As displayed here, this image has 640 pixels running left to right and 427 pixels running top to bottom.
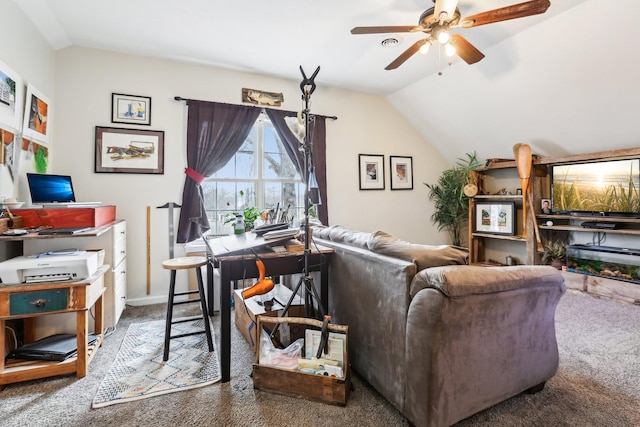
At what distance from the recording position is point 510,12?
2.00 m

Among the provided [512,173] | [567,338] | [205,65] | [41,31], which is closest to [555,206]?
[512,173]

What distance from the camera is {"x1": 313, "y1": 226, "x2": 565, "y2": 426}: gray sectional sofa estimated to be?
1.30 metres

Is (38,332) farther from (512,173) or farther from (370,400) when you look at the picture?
(512,173)

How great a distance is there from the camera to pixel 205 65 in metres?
3.58

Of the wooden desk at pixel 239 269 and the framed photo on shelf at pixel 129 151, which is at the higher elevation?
the framed photo on shelf at pixel 129 151

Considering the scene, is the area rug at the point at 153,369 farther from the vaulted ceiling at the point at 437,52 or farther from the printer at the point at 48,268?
the vaulted ceiling at the point at 437,52

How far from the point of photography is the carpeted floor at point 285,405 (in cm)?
150

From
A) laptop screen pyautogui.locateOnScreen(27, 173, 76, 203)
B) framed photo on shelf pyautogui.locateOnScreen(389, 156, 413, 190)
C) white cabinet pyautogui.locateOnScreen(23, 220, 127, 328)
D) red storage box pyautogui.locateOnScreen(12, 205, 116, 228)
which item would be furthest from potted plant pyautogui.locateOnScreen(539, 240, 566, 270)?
laptop screen pyautogui.locateOnScreen(27, 173, 76, 203)

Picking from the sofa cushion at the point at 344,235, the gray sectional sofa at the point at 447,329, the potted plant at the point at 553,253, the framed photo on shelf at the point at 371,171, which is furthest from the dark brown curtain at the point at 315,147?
the potted plant at the point at 553,253

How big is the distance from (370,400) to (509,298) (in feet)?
2.89

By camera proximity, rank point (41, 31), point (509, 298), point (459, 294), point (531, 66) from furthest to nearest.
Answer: point (531, 66) < point (41, 31) < point (509, 298) < point (459, 294)

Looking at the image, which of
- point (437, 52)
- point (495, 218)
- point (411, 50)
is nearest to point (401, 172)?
point (495, 218)

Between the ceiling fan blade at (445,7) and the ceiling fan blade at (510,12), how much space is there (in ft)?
0.43

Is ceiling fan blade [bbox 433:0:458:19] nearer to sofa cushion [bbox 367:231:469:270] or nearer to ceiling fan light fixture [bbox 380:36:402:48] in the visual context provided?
ceiling fan light fixture [bbox 380:36:402:48]
